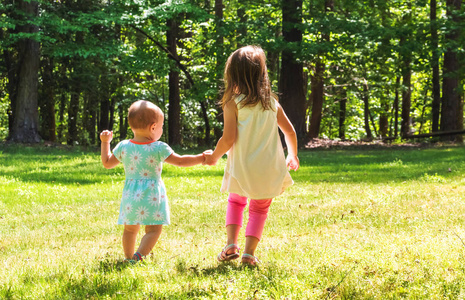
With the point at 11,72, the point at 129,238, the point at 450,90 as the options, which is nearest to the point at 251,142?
the point at 129,238

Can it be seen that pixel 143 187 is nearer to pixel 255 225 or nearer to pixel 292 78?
pixel 255 225

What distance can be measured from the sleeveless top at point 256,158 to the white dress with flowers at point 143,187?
0.57 metres

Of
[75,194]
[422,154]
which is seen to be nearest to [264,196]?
[75,194]

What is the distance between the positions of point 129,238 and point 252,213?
1.06 meters

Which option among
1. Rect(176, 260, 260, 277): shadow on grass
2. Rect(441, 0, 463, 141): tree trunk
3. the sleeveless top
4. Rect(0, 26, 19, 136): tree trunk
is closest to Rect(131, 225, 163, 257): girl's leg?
Rect(176, 260, 260, 277): shadow on grass

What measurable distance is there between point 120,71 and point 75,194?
18311mm

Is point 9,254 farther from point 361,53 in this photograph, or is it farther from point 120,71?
point 120,71

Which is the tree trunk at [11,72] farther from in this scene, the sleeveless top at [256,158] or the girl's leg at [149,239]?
the sleeveless top at [256,158]

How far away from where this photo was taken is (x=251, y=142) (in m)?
4.50

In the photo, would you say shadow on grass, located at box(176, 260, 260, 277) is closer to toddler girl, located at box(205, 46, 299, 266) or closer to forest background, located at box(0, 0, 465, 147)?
toddler girl, located at box(205, 46, 299, 266)

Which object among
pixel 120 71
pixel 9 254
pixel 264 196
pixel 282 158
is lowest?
pixel 9 254

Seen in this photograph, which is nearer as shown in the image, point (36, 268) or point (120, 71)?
point (36, 268)

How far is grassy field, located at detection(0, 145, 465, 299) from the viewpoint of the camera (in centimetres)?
379

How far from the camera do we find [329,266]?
4.28 metres
